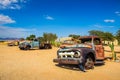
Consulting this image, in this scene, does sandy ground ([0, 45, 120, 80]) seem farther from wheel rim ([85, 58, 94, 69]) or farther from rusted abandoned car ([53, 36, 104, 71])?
rusted abandoned car ([53, 36, 104, 71])

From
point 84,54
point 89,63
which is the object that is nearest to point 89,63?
point 89,63

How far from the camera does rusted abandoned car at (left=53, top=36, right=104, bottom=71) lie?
10172 mm

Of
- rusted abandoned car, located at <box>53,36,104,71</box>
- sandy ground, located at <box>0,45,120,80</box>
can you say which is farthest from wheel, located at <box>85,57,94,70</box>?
sandy ground, located at <box>0,45,120,80</box>

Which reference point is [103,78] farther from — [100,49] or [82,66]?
[100,49]

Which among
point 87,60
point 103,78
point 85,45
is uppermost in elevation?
point 85,45

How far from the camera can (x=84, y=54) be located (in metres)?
10.3

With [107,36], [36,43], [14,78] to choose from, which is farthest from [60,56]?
[107,36]


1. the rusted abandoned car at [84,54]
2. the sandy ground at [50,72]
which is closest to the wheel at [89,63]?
the rusted abandoned car at [84,54]

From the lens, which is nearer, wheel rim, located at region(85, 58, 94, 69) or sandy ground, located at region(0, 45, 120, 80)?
sandy ground, located at region(0, 45, 120, 80)

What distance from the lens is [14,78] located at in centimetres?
816

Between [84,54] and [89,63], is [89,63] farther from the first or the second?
[84,54]

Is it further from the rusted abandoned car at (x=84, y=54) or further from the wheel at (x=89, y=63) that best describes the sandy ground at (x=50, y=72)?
the rusted abandoned car at (x=84, y=54)

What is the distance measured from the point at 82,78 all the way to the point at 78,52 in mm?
1979

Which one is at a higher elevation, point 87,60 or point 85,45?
point 85,45
